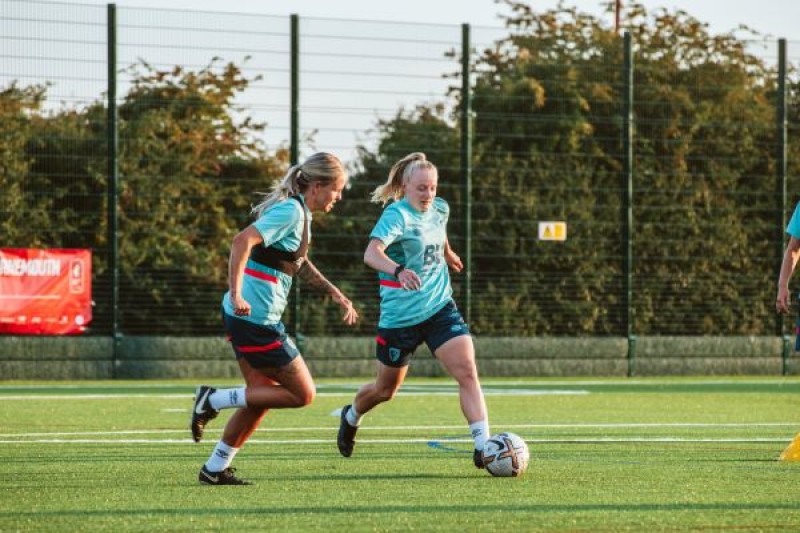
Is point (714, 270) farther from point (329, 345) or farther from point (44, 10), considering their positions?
point (44, 10)

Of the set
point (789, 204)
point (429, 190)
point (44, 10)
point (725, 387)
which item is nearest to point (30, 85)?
point (44, 10)

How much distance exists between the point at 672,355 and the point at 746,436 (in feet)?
37.9

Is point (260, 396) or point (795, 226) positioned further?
point (795, 226)

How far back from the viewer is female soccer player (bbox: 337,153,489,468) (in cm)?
923

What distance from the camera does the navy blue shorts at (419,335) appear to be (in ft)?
30.6

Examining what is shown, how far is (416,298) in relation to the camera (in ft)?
30.9

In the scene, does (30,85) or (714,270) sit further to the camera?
(714,270)

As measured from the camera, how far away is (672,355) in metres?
23.0

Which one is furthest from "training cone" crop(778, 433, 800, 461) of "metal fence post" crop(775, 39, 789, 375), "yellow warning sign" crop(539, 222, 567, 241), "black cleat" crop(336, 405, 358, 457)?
"metal fence post" crop(775, 39, 789, 375)

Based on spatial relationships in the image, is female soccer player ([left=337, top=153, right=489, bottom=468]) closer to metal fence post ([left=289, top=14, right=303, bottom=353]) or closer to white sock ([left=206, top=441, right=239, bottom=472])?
white sock ([left=206, top=441, right=239, bottom=472])

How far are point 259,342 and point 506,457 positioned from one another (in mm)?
1432

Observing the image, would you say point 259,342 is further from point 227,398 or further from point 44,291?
point 44,291

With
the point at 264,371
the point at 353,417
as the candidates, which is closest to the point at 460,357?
the point at 353,417

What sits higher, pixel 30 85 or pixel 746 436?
pixel 30 85
